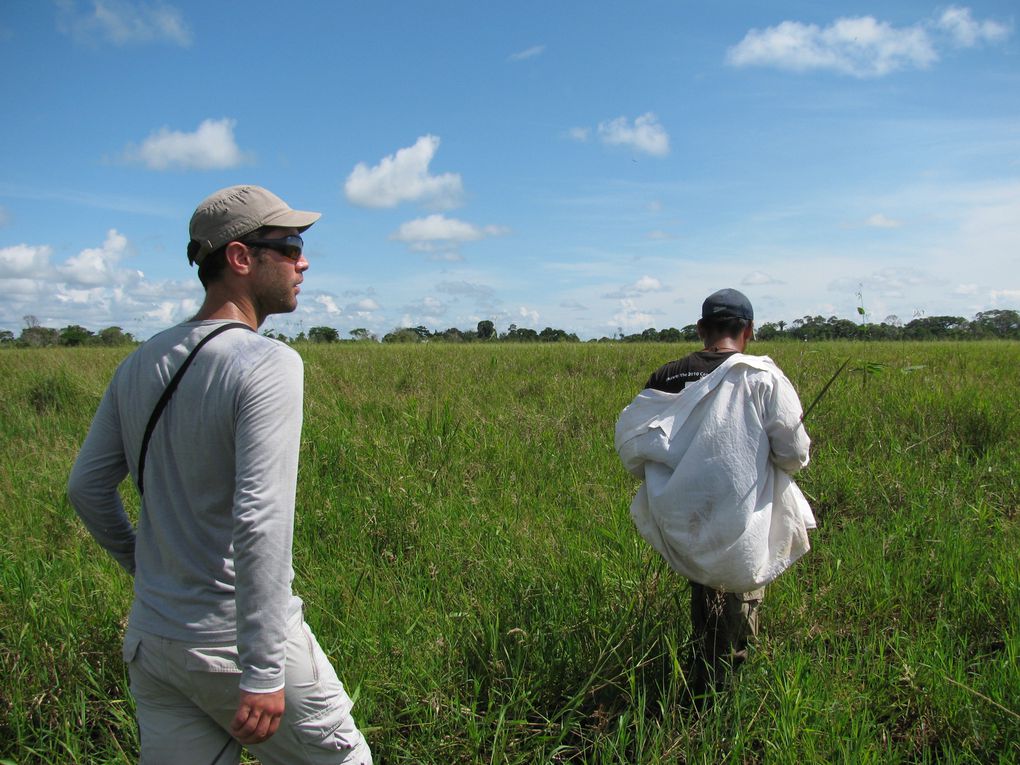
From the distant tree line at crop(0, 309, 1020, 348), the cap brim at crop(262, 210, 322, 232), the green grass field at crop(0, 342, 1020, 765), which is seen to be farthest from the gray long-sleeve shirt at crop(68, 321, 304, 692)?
the distant tree line at crop(0, 309, 1020, 348)

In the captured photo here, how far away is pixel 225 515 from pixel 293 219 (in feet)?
2.46

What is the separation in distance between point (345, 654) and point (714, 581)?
5.18 feet

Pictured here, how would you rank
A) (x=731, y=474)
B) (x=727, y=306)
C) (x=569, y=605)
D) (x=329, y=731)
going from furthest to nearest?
(x=569, y=605) → (x=727, y=306) → (x=731, y=474) → (x=329, y=731)

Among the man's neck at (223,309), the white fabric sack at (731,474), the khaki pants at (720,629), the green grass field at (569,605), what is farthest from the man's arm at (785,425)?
the man's neck at (223,309)

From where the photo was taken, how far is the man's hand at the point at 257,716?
1491 millimetres

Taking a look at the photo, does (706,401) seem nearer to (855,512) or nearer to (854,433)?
(855,512)

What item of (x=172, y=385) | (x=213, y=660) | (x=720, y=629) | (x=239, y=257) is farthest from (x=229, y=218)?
(x=720, y=629)

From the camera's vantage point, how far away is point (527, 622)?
10.2 feet

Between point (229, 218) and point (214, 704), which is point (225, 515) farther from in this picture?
point (229, 218)

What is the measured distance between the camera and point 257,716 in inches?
58.9

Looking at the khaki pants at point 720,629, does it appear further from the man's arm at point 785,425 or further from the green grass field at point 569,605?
the man's arm at point 785,425

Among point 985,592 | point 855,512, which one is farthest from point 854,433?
point 985,592

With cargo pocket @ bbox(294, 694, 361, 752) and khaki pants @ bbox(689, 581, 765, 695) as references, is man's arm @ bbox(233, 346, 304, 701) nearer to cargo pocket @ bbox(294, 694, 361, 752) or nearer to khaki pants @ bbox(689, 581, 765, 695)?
cargo pocket @ bbox(294, 694, 361, 752)

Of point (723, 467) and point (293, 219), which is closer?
point (293, 219)
